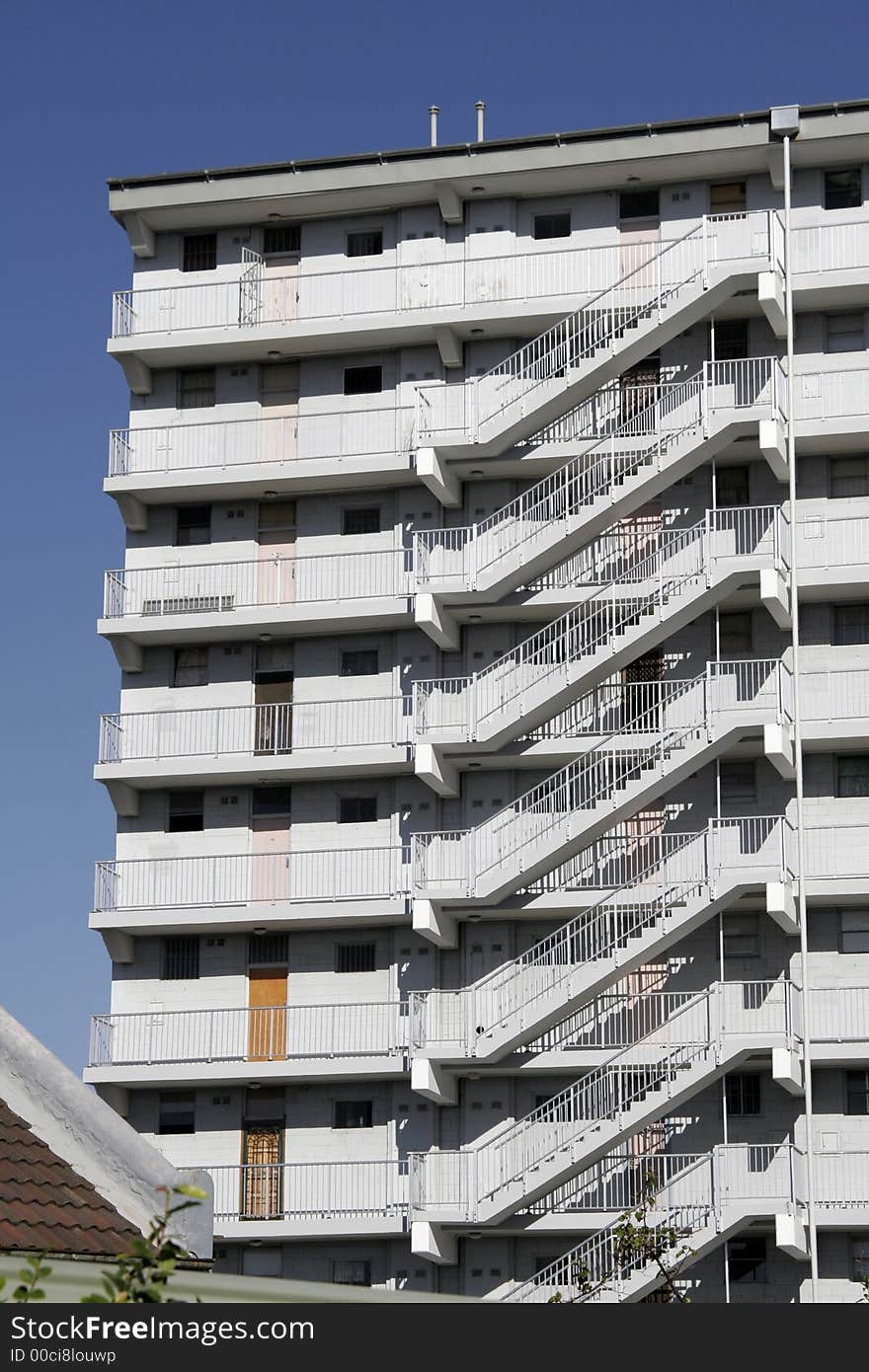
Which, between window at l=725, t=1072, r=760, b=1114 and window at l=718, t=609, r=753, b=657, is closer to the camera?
window at l=725, t=1072, r=760, b=1114

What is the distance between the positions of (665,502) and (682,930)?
31.4 ft

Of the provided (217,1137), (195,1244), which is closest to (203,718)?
(217,1137)

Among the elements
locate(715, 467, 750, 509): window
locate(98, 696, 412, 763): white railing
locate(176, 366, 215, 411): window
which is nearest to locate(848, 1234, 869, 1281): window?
locate(98, 696, 412, 763): white railing

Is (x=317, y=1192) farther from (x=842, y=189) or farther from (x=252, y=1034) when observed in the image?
(x=842, y=189)

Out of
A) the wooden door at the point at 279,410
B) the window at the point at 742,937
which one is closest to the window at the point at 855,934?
the window at the point at 742,937

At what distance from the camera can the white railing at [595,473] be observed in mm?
46812

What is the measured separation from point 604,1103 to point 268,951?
842cm

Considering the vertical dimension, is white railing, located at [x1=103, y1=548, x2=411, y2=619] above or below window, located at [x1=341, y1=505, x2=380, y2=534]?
below

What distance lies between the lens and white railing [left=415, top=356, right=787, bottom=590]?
4681 cm

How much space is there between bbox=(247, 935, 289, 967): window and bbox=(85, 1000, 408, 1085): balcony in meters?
1.17

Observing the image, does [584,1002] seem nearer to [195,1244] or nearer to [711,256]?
[711,256]

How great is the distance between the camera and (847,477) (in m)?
48.9

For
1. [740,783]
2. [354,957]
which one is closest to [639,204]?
[740,783]

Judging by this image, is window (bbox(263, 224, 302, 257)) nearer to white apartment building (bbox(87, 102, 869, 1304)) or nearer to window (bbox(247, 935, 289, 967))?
white apartment building (bbox(87, 102, 869, 1304))
